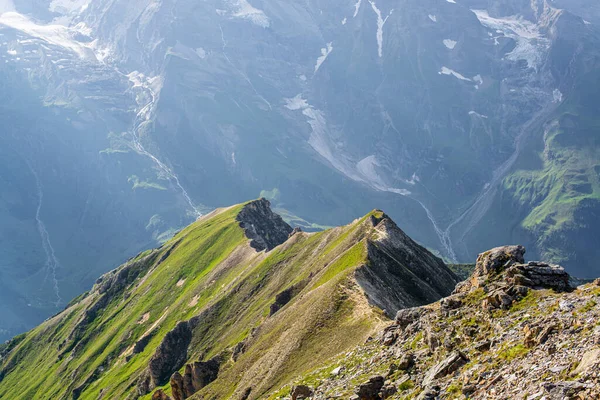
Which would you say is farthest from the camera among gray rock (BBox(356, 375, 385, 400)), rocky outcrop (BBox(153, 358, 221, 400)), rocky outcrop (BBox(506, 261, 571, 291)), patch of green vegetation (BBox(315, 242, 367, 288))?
rocky outcrop (BBox(153, 358, 221, 400))

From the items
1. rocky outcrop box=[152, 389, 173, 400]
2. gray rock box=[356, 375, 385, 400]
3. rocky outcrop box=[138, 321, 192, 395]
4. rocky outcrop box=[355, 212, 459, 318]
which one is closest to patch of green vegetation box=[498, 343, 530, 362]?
gray rock box=[356, 375, 385, 400]

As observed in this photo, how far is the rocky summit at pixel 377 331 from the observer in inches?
1304

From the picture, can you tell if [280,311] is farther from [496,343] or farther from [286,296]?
[496,343]

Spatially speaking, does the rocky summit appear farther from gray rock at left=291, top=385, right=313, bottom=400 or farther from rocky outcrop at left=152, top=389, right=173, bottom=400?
rocky outcrop at left=152, top=389, right=173, bottom=400

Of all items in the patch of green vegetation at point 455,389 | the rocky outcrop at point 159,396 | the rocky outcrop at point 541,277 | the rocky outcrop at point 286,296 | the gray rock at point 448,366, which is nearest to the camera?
the patch of green vegetation at point 455,389

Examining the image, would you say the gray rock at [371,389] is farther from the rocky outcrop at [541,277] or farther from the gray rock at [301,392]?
the rocky outcrop at [541,277]

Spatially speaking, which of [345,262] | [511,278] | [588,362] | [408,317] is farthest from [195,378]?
[588,362]

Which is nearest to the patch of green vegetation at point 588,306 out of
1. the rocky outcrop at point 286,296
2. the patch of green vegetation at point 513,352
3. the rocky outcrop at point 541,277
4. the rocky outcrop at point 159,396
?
the patch of green vegetation at point 513,352

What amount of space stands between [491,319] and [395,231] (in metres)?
84.4

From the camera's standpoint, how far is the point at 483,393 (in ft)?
104

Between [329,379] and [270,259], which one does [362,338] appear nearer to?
[329,379]

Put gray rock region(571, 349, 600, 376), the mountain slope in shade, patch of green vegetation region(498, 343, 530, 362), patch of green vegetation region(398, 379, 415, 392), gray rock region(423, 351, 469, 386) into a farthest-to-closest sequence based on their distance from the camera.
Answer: the mountain slope in shade, patch of green vegetation region(398, 379, 415, 392), gray rock region(423, 351, 469, 386), patch of green vegetation region(498, 343, 530, 362), gray rock region(571, 349, 600, 376)

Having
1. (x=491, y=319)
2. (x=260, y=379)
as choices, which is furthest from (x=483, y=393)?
(x=260, y=379)

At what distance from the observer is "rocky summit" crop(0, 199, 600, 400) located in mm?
33125
